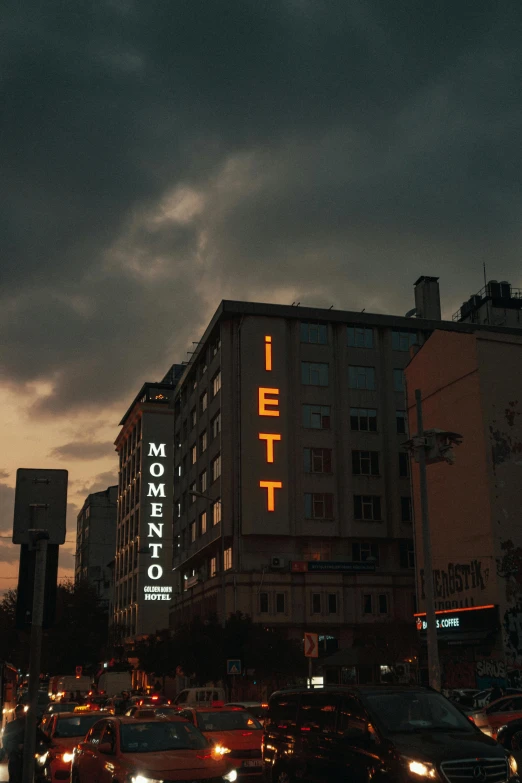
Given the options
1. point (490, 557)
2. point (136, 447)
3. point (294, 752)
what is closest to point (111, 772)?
point (294, 752)

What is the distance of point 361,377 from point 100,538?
8801cm

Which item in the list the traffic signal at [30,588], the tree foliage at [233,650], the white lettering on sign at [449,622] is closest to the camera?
the traffic signal at [30,588]

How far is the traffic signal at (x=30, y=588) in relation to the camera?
30.6 ft

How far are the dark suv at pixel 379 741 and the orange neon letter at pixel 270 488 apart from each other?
46555 millimetres

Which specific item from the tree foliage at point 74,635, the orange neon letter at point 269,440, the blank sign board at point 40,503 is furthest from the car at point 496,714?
the tree foliage at point 74,635

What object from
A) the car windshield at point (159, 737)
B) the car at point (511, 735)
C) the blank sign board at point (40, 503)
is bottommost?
the car at point (511, 735)

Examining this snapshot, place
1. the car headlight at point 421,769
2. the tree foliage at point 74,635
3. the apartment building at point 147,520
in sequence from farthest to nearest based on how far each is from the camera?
1. the apartment building at point 147,520
2. the tree foliage at point 74,635
3. the car headlight at point 421,769

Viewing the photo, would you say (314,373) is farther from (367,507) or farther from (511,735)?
(511,735)

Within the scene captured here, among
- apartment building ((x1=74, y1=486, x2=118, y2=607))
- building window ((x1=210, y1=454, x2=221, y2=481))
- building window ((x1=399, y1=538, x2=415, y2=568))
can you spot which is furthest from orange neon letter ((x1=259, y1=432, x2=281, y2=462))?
apartment building ((x1=74, y1=486, x2=118, y2=607))

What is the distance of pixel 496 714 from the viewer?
76.0 ft

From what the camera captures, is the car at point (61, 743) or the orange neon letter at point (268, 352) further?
the orange neon letter at point (268, 352)

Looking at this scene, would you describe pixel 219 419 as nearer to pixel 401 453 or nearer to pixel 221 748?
pixel 401 453

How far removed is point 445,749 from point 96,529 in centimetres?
13934

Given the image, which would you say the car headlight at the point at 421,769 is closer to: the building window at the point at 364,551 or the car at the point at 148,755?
the car at the point at 148,755
